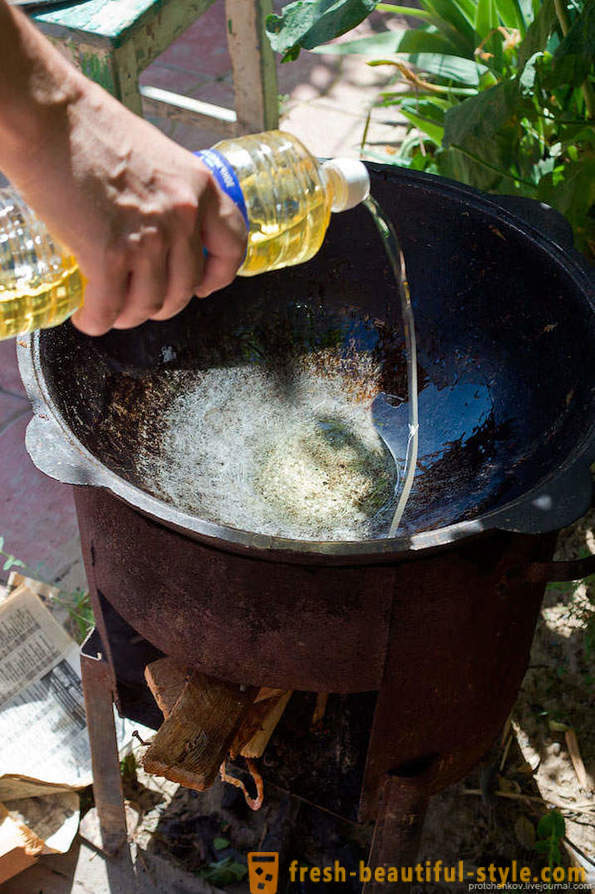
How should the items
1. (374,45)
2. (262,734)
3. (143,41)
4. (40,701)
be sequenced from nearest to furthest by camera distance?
1. (262,734)
2. (40,701)
3. (143,41)
4. (374,45)

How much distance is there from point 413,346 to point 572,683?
37.4 inches

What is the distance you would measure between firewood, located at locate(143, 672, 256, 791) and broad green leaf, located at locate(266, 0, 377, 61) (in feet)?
3.41

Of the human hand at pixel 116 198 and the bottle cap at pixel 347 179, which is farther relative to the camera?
the bottle cap at pixel 347 179

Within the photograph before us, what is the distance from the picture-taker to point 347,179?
1231mm

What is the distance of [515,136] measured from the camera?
229cm

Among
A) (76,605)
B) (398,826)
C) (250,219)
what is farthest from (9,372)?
(398,826)

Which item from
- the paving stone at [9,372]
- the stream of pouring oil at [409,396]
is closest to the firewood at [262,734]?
the stream of pouring oil at [409,396]

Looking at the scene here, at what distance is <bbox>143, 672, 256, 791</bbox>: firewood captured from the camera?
136 cm

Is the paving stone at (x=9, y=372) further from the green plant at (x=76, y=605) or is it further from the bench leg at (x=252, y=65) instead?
the bench leg at (x=252, y=65)

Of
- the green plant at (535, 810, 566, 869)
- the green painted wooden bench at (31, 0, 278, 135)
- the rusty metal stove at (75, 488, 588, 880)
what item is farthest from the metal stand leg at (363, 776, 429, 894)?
the green painted wooden bench at (31, 0, 278, 135)

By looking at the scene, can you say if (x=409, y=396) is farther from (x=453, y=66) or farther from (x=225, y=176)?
(x=453, y=66)

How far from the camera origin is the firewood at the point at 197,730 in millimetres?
1361

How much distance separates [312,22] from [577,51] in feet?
1.64

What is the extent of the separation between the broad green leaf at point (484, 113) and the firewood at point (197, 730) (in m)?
1.17
